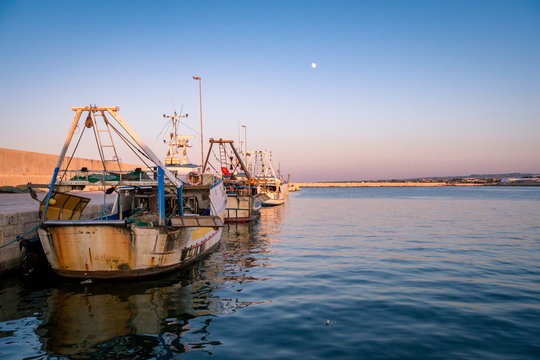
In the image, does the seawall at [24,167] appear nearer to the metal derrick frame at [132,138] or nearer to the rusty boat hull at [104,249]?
the metal derrick frame at [132,138]

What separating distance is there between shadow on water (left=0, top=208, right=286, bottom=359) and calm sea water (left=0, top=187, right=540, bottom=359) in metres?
0.04

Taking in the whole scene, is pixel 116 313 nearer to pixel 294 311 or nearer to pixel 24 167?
pixel 294 311

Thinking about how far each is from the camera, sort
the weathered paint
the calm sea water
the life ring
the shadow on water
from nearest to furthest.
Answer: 1. the calm sea water
2. the shadow on water
3. the weathered paint
4. the life ring

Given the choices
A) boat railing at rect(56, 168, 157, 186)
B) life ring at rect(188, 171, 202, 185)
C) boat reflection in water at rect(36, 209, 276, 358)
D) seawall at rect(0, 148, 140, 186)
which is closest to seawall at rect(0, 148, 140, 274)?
seawall at rect(0, 148, 140, 186)

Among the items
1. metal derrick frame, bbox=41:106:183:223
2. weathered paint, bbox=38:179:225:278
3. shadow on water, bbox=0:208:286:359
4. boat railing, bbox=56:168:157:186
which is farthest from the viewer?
boat railing, bbox=56:168:157:186

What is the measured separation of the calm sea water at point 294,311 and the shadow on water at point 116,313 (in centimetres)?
4

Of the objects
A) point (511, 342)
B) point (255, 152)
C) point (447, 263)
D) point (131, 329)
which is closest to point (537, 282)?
point (447, 263)

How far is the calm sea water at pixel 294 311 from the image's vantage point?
25.0 ft

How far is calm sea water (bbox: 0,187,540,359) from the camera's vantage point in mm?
7613

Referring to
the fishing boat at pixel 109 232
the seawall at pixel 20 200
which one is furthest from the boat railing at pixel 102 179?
the seawall at pixel 20 200

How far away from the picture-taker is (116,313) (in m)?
9.91

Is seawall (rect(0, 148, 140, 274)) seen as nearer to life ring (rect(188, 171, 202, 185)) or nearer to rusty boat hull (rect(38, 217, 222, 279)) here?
rusty boat hull (rect(38, 217, 222, 279))

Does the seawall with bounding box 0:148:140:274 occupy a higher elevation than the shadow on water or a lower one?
higher

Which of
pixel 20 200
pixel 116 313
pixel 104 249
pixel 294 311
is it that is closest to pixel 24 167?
pixel 20 200
